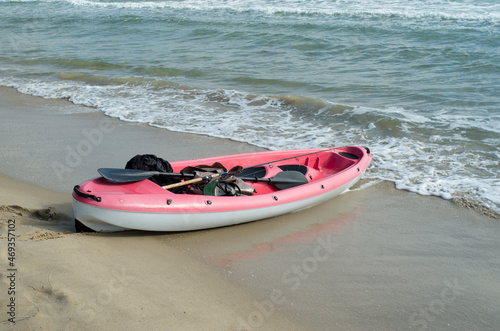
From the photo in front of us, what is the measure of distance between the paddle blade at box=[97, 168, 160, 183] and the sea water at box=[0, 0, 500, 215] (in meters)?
2.84

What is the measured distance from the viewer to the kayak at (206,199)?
4047 millimetres

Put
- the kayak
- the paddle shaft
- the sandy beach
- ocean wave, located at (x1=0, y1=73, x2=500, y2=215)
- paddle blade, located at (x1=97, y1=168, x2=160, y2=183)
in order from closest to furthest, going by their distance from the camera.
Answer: the sandy beach, the kayak, paddle blade, located at (x1=97, y1=168, x2=160, y2=183), the paddle shaft, ocean wave, located at (x1=0, y1=73, x2=500, y2=215)

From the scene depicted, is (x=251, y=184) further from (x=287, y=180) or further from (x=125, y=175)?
(x=125, y=175)

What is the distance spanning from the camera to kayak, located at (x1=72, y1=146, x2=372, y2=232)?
13.3ft

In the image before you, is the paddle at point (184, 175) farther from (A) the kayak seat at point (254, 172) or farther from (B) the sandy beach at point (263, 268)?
A: (B) the sandy beach at point (263, 268)

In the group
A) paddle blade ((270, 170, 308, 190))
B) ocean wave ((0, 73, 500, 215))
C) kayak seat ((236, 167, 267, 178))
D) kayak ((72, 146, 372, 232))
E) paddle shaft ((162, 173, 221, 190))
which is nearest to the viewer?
kayak ((72, 146, 372, 232))

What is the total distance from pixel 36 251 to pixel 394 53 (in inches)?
422

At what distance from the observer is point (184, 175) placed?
182 inches

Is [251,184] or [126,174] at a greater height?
[126,174]

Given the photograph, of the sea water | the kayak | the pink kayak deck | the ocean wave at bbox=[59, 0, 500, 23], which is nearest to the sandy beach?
the kayak

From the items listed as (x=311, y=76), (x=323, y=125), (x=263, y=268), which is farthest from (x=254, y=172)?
(x=311, y=76)

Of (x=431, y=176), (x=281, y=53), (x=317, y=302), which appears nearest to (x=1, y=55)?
(x=281, y=53)

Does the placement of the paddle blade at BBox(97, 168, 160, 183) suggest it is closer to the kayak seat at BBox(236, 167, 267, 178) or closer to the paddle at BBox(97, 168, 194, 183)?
the paddle at BBox(97, 168, 194, 183)

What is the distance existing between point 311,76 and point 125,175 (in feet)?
23.5
